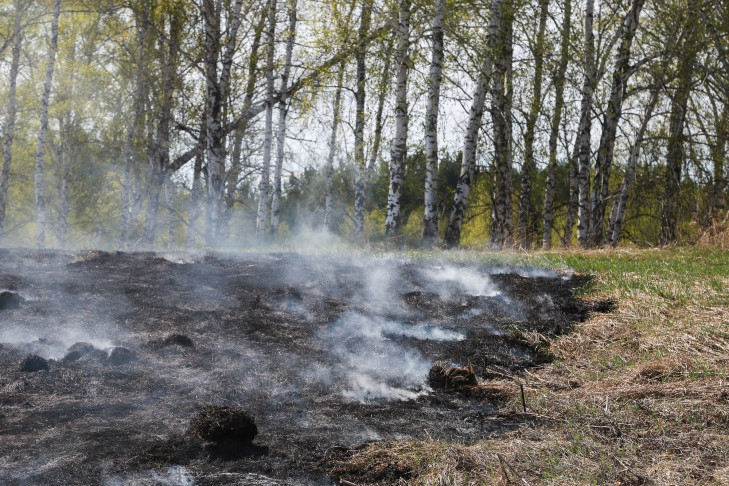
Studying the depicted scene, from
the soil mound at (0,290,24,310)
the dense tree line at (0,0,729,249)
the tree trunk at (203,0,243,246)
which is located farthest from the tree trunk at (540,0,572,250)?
the soil mound at (0,290,24,310)

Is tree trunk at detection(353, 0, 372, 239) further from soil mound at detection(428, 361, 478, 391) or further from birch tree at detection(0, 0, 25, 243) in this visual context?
soil mound at detection(428, 361, 478, 391)

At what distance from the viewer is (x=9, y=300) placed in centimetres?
545

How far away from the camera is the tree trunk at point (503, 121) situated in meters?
13.7

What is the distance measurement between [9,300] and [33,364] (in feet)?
5.37

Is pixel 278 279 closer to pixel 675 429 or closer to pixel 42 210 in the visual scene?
pixel 675 429

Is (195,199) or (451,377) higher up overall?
(195,199)

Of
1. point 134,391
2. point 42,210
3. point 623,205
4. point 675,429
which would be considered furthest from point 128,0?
point 675,429

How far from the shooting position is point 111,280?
21.7 feet

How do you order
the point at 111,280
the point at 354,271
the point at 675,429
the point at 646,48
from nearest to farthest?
the point at 675,429
the point at 111,280
the point at 354,271
the point at 646,48

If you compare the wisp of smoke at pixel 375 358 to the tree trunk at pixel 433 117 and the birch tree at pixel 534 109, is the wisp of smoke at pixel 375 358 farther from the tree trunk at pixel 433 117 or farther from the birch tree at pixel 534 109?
the birch tree at pixel 534 109

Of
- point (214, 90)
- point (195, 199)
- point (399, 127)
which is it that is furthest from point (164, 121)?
point (399, 127)

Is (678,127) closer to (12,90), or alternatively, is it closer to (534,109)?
(534,109)

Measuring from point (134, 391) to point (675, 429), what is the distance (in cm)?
321

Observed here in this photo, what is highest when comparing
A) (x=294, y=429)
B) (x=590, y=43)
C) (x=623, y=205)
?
(x=590, y=43)
